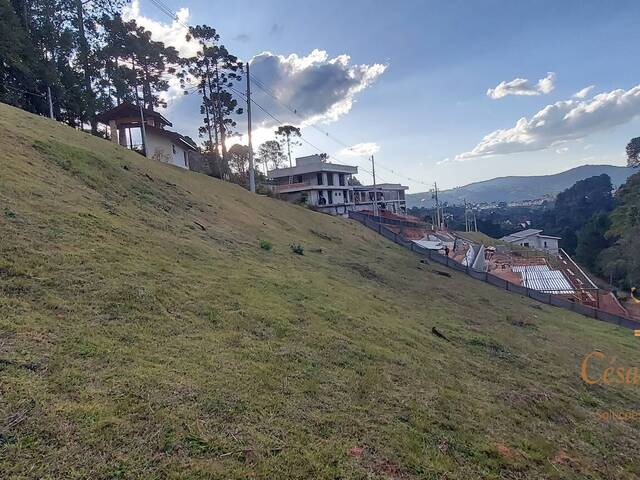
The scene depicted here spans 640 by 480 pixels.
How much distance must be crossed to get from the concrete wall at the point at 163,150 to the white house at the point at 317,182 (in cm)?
1601

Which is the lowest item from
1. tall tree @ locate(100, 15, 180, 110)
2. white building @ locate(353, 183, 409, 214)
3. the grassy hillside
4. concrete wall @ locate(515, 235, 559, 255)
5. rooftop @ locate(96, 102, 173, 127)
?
concrete wall @ locate(515, 235, 559, 255)

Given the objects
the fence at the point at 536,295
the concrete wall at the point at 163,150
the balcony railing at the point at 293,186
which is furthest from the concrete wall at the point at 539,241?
the concrete wall at the point at 163,150

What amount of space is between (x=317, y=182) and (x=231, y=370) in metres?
43.4

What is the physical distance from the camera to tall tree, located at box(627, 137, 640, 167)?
48844 millimetres

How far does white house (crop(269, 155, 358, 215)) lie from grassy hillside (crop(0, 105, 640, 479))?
34.1 metres

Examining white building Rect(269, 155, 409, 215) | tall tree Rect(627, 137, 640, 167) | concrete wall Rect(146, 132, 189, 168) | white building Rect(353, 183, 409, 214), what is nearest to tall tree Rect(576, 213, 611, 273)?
tall tree Rect(627, 137, 640, 167)

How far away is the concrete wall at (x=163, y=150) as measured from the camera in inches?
941

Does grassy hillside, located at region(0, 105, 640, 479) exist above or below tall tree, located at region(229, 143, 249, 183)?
below

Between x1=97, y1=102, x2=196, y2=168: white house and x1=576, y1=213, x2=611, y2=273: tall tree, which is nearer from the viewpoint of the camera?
x1=97, y1=102, x2=196, y2=168: white house

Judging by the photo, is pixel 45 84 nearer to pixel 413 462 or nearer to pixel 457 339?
pixel 457 339

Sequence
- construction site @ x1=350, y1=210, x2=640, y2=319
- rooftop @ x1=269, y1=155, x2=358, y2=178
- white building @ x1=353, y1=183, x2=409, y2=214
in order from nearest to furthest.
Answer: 1. construction site @ x1=350, y1=210, x2=640, y2=319
2. rooftop @ x1=269, y1=155, x2=358, y2=178
3. white building @ x1=353, y1=183, x2=409, y2=214

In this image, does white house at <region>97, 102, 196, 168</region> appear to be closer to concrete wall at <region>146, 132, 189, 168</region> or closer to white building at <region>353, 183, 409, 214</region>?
concrete wall at <region>146, 132, 189, 168</region>

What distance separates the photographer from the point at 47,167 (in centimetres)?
957

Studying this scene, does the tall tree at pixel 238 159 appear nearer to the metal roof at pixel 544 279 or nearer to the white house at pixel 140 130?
the white house at pixel 140 130
